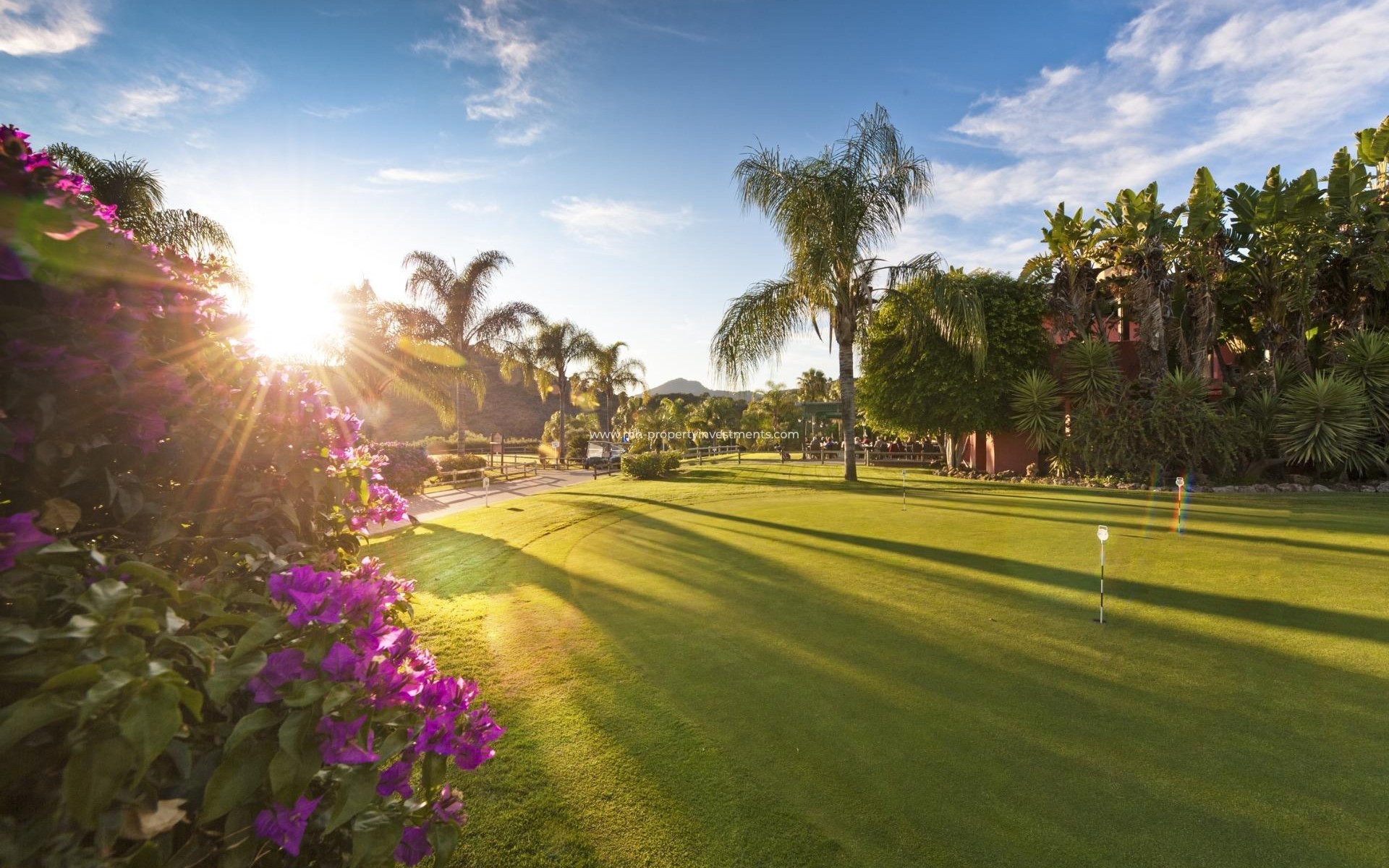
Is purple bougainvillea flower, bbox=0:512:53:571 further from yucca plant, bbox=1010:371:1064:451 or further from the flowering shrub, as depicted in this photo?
yucca plant, bbox=1010:371:1064:451

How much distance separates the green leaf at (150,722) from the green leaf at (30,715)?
3.2 inches

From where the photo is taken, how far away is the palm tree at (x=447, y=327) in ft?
85.9

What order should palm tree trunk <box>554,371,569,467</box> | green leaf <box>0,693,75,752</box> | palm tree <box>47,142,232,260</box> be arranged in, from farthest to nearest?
palm tree trunk <box>554,371,569,467</box>, palm tree <box>47,142,232,260</box>, green leaf <box>0,693,75,752</box>

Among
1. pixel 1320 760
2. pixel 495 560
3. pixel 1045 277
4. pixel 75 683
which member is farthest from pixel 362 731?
pixel 1045 277

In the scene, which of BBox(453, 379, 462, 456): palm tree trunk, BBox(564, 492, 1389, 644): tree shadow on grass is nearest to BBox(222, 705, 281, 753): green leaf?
BBox(564, 492, 1389, 644): tree shadow on grass

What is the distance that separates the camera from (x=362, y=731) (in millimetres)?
1433

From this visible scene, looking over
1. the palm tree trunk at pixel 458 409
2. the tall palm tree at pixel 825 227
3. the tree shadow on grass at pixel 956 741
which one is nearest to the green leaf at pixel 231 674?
the tree shadow on grass at pixel 956 741

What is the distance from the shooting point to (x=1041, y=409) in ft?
67.9

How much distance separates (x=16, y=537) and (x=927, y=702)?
458 cm

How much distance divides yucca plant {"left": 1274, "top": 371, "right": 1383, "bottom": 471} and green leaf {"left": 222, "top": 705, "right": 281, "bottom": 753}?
24.4m

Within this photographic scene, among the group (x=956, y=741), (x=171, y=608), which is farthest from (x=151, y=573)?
(x=956, y=741)

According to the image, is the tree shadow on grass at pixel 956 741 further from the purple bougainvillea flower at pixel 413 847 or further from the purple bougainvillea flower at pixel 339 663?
the purple bougainvillea flower at pixel 339 663

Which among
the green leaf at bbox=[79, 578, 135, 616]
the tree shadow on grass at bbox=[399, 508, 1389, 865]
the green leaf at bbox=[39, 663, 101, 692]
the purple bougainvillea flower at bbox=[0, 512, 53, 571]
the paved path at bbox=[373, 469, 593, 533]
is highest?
the purple bougainvillea flower at bbox=[0, 512, 53, 571]

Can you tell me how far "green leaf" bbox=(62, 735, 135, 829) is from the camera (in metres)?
0.98
